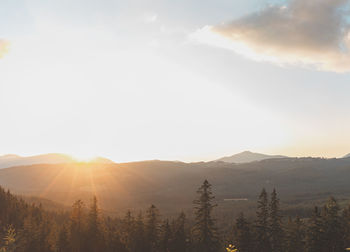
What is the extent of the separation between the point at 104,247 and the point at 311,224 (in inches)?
1698

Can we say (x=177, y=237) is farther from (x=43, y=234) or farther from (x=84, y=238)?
(x=43, y=234)

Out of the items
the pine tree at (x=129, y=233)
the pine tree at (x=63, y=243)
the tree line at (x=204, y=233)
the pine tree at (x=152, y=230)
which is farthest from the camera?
the pine tree at (x=63, y=243)

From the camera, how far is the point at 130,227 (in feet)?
250

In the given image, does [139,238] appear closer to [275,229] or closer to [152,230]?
[152,230]

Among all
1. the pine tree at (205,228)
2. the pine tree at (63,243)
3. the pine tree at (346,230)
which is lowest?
the pine tree at (63,243)

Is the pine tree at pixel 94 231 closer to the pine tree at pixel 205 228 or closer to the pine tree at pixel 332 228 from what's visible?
the pine tree at pixel 205 228

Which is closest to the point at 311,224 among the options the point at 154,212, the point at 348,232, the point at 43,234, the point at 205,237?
the point at 348,232

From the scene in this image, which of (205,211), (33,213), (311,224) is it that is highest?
(205,211)

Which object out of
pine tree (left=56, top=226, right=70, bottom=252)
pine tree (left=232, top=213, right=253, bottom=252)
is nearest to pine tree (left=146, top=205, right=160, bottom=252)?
pine tree (left=232, top=213, right=253, bottom=252)

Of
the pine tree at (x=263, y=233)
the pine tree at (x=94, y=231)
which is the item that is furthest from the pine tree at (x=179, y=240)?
the pine tree at (x=263, y=233)

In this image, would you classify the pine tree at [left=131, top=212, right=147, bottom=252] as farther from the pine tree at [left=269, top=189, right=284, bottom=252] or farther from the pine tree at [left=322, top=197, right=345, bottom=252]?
the pine tree at [left=322, top=197, right=345, bottom=252]

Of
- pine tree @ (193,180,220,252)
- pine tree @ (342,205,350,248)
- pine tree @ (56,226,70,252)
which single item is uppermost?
pine tree @ (193,180,220,252)

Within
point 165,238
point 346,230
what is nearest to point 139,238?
point 165,238

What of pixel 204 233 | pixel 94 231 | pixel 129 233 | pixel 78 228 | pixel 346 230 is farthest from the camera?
pixel 129 233
